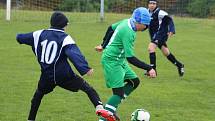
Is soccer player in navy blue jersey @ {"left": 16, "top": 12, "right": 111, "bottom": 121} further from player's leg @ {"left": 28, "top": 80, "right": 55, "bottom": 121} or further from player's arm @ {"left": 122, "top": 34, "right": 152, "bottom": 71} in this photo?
player's arm @ {"left": 122, "top": 34, "right": 152, "bottom": 71}

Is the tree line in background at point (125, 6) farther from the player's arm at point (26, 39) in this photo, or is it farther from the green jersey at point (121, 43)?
the player's arm at point (26, 39)

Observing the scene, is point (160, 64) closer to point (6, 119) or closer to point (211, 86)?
point (211, 86)

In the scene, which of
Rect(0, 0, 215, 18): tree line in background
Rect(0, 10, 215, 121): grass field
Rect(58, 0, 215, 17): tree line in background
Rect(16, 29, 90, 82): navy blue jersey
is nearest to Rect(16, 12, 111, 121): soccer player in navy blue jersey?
Rect(16, 29, 90, 82): navy blue jersey

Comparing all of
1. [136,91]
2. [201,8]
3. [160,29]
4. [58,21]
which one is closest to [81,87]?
[58,21]

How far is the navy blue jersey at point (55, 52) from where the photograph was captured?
279 inches

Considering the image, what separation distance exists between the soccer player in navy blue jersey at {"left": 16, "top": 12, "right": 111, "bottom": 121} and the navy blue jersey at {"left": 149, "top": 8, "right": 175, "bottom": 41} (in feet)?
19.6

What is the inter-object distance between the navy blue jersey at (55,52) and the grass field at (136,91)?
117 centimetres

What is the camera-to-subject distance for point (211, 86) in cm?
1160

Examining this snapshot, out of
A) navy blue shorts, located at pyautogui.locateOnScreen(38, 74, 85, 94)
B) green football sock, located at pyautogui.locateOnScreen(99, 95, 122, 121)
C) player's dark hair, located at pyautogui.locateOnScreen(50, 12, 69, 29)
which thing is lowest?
green football sock, located at pyautogui.locateOnScreen(99, 95, 122, 121)

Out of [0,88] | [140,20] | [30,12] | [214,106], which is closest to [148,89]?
[214,106]

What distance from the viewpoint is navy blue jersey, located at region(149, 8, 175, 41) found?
13000 millimetres

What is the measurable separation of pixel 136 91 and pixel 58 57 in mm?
3815

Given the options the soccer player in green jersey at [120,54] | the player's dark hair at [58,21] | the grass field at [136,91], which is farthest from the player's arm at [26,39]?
the grass field at [136,91]

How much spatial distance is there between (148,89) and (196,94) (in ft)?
3.13
